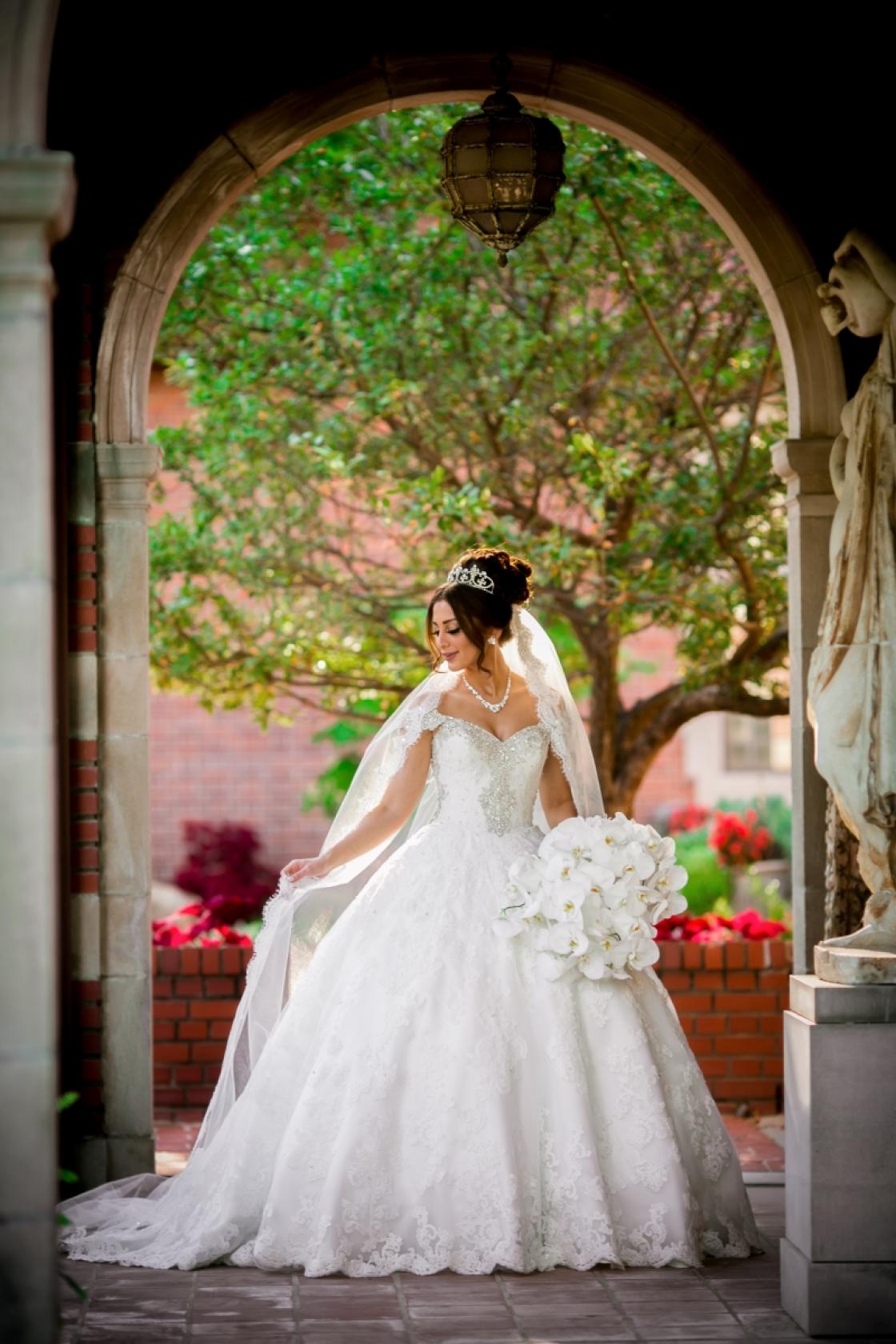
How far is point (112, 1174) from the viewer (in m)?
5.71

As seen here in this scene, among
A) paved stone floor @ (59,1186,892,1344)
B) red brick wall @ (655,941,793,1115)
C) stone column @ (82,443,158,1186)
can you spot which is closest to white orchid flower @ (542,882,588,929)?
paved stone floor @ (59,1186,892,1344)

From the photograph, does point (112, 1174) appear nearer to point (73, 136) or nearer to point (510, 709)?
point (510, 709)

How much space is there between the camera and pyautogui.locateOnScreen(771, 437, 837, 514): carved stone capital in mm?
5867

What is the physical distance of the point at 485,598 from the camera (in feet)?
17.8

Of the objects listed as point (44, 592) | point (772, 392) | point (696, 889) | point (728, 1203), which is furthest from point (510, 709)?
point (696, 889)

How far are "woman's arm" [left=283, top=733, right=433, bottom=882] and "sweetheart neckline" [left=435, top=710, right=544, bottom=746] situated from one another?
8 centimetres

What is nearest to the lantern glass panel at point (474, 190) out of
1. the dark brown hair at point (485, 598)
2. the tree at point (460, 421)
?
the dark brown hair at point (485, 598)

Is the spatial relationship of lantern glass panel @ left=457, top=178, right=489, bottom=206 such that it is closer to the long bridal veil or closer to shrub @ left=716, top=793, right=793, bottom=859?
the long bridal veil

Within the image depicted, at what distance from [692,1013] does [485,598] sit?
2682 millimetres

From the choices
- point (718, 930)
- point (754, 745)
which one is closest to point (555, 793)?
point (718, 930)

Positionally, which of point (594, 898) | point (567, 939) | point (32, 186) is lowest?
point (567, 939)

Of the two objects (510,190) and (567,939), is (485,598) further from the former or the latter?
(510,190)

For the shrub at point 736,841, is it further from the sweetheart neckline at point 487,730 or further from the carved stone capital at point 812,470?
the sweetheart neckline at point 487,730

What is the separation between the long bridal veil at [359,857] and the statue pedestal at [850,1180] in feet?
4.56
